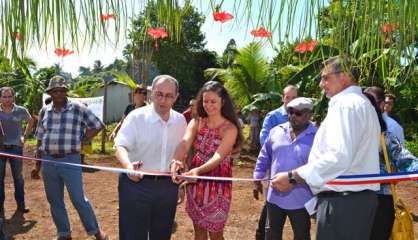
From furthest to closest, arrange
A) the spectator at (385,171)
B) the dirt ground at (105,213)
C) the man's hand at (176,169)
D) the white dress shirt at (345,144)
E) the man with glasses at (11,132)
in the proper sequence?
the man with glasses at (11,132) < the dirt ground at (105,213) < the spectator at (385,171) < the man's hand at (176,169) < the white dress shirt at (345,144)

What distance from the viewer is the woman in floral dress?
139 inches

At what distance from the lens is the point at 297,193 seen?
3660mm

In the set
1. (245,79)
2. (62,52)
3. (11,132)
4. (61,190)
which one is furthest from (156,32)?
(245,79)

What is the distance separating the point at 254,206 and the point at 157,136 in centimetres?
362

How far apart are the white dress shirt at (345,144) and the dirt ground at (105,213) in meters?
2.66

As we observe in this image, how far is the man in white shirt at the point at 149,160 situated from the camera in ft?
10.5

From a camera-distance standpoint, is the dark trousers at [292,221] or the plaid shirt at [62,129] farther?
the plaid shirt at [62,129]

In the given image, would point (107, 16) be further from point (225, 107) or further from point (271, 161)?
point (271, 161)

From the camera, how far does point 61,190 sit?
4.70m

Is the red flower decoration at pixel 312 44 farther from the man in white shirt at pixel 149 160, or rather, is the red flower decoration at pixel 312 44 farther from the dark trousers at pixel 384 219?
the dark trousers at pixel 384 219

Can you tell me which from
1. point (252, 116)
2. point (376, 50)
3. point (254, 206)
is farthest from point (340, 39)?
point (252, 116)

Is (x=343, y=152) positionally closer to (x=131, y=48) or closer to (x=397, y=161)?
(x=397, y=161)

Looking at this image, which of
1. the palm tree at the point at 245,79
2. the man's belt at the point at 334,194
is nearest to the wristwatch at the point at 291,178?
the man's belt at the point at 334,194

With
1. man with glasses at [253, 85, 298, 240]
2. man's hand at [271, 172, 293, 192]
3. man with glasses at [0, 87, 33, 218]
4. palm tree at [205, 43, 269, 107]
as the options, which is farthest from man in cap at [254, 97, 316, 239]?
palm tree at [205, 43, 269, 107]
